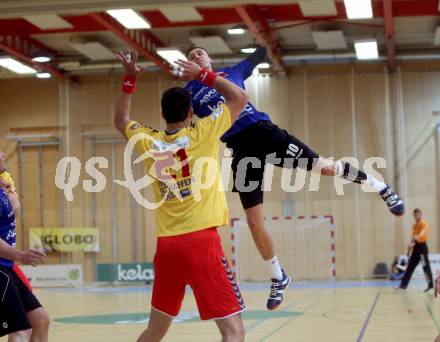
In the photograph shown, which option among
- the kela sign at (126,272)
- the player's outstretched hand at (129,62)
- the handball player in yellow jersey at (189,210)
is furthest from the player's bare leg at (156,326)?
the kela sign at (126,272)

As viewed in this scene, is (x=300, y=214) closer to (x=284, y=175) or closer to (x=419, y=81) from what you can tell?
(x=284, y=175)

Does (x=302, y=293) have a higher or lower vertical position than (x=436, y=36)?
lower

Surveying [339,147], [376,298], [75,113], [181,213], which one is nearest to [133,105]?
[75,113]

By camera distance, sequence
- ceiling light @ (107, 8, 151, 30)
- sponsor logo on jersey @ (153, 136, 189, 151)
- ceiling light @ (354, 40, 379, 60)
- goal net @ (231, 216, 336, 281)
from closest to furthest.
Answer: sponsor logo on jersey @ (153, 136, 189, 151), ceiling light @ (107, 8, 151, 30), ceiling light @ (354, 40, 379, 60), goal net @ (231, 216, 336, 281)

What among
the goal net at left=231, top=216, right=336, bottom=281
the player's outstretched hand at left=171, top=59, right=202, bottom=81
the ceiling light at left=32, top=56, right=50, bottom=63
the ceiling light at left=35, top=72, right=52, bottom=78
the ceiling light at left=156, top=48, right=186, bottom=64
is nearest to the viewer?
the player's outstretched hand at left=171, top=59, right=202, bottom=81

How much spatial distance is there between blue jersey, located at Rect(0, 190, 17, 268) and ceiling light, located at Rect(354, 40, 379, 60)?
1954 centimetres

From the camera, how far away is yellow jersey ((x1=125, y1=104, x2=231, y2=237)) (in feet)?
21.7

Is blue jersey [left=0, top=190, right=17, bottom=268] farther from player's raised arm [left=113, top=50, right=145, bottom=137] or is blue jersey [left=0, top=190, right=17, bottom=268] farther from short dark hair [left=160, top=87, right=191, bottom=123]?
short dark hair [left=160, top=87, right=191, bottom=123]

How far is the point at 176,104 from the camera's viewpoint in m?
6.49

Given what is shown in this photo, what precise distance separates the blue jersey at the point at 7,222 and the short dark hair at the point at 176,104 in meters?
2.13

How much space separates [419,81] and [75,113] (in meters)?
12.9

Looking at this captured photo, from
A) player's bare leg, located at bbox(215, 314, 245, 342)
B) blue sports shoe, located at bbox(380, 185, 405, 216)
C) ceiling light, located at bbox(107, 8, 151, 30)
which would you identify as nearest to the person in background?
ceiling light, located at bbox(107, 8, 151, 30)

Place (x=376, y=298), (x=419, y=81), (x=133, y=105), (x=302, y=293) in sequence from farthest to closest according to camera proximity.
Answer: (x=133, y=105) < (x=419, y=81) < (x=302, y=293) < (x=376, y=298)

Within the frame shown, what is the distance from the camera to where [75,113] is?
3108cm
